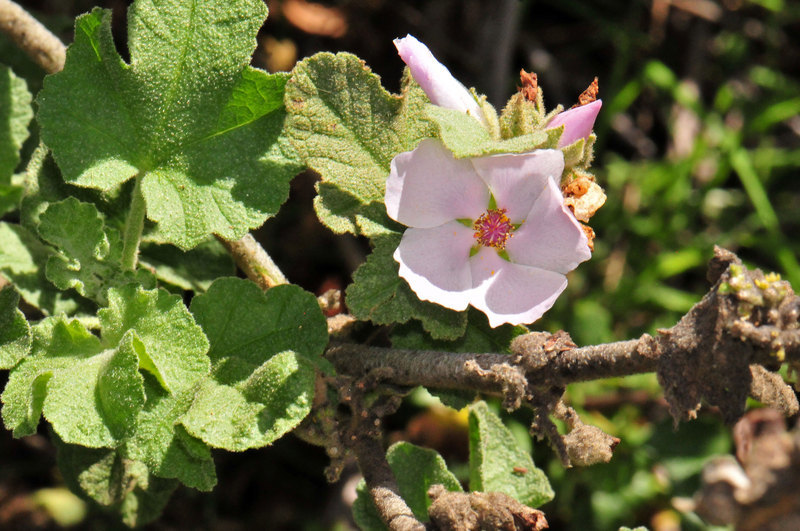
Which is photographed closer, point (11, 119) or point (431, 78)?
point (431, 78)

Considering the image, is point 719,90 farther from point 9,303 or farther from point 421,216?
point 9,303

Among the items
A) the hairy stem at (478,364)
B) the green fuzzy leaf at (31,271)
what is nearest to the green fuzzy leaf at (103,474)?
the green fuzzy leaf at (31,271)

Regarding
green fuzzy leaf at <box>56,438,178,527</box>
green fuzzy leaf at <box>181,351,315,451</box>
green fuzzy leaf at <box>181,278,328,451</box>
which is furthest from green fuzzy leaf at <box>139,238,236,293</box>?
green fuzzy leaf at <box>181,351,315,451</box>

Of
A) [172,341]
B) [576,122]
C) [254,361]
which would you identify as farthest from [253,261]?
[576,122]

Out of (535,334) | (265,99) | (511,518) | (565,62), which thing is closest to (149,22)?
(265,99)

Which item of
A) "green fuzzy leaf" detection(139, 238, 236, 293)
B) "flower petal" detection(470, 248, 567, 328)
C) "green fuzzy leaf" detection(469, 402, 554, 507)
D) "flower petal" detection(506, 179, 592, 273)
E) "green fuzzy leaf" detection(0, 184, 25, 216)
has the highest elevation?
"flower petal" detection(506, 179, 592, 273)

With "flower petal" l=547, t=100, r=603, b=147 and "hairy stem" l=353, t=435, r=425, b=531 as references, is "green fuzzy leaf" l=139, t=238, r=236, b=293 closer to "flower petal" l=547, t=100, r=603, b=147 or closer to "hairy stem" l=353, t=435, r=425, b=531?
"hairy stem" l=353, t=435, r=425, b=531

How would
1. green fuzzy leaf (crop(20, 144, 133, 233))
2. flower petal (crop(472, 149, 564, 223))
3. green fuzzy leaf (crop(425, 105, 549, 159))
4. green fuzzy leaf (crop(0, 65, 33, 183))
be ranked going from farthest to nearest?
1. green fuzzy leaf (crop(0, 65, 33, 183))
2. green fuzzy leaf (crop(20, 144, 133, 233))
3. flower petal (crop(472, 149, 564, 223))
4. green fuzzy leaf (crop(425, 105, 549, 159))

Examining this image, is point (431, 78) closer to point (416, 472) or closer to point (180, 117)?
point (180, 117)
